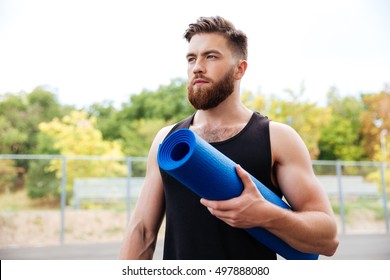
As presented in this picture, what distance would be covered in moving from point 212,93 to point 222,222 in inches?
13.7

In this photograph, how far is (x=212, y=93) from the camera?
1164 mm

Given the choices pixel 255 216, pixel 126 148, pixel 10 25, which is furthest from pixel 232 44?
pixel 126 148

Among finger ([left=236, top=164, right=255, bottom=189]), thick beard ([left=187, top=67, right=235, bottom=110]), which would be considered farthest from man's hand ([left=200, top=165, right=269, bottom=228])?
thick beard ([left=187, top=67, right=235, bottom=110])

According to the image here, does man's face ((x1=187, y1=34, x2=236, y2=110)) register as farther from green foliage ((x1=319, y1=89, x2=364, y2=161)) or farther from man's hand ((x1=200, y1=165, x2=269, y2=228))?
green foliage ((x1=319, y1=89, x2=364, y2=161))

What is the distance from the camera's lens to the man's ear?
1.22 metres

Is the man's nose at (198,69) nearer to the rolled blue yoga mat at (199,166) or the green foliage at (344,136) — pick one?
the rolled blue yoga mat at (199,166)

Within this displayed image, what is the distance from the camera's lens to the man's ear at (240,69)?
48.2 inches

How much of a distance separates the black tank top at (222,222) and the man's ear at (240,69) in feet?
0.52

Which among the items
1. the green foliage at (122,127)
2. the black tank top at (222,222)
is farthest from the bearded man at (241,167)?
the green foliage at (122,127)

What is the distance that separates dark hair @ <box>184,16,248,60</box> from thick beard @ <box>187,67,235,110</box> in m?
0.08

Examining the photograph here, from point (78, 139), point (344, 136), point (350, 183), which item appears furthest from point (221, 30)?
point (344, 136)

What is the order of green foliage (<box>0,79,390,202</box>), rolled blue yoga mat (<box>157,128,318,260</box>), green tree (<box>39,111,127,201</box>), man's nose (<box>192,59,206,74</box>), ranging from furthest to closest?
green tree (<box>39,111,127,201</box>) → green foliage (<box>0,79,390,202</box>) → man's nose (<box>192,59,206,74</box>) → rolled blue yoga mat (<box>157,128,318,260</box>)

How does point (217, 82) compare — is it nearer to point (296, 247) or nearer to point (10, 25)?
point (296, 247)
